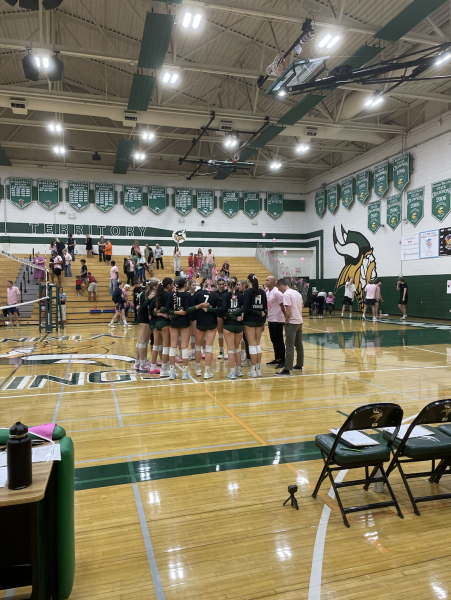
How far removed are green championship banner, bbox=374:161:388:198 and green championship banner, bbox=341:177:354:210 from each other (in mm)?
2270

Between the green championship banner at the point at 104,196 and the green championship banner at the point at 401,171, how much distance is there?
57.8 feet

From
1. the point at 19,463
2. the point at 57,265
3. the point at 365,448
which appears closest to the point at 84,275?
the point at 57,265

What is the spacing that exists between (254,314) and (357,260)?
1866 centimetres

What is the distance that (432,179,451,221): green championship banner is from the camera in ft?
57.5

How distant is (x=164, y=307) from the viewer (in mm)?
7301

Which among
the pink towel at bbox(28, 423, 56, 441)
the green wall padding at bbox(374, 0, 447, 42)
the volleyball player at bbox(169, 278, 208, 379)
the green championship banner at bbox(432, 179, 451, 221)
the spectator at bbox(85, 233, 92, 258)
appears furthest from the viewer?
the spectator at bbox(85, 233, 92, 258)

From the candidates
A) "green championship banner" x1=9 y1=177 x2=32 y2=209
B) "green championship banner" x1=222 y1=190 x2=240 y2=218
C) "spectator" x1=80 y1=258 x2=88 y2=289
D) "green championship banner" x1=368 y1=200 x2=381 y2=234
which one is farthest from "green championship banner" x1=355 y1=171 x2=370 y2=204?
"green championship banner" x1=9 y1=177 x2=32 y2=209

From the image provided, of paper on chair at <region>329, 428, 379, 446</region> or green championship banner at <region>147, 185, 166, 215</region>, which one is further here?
green championship banner at <region>147, 185, 166, 215</region>

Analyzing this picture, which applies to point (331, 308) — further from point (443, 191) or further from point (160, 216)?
point (160, 216)

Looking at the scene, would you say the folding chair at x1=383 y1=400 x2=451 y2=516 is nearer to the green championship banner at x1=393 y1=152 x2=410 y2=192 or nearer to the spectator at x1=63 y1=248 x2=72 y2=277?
the green championship banner at x1=393 y1=152 x2=410 y2=192

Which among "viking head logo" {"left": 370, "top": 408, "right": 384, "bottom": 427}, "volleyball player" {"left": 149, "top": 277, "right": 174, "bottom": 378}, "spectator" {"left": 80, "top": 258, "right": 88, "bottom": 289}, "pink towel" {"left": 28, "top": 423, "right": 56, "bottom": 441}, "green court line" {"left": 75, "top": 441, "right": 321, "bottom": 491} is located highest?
"spectator" {"left": 80, "top": 258, "right": 88, "bottom": 289}

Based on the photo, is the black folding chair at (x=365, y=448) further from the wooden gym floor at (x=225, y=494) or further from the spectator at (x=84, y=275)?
the spectator at (x=84, y=275)

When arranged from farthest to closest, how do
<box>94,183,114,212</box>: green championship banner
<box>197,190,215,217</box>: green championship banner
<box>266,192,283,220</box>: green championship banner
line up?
<box>266,192,283,220</box>: green championship banner, <box>197,190,215,217</box>: green championship banner, <box>94,183,114,212</box>: green championship banner

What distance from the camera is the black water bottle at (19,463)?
1781 millimetres
